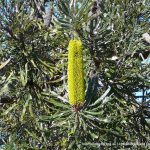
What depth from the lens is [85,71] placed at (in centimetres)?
181

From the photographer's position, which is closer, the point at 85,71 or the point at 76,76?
the point at 76,76

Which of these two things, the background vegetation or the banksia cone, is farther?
the background vegetation

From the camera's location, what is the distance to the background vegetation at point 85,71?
1.74 metres

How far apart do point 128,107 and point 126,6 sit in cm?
46

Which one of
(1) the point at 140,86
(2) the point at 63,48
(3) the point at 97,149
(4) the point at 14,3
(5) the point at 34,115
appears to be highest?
(4) the point at 14,3

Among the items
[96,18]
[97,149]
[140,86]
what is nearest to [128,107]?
[140,86]

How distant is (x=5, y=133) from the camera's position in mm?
2639

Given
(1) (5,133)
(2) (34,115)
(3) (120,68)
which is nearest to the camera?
(3) (120,68)

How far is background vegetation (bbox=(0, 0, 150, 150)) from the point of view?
1.74m

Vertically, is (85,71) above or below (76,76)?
above

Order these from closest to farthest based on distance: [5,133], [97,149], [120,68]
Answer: [97,149]
[120,68]
[5,133]

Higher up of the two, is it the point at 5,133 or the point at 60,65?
the point at 60,65

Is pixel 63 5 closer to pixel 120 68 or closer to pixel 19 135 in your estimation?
pixel 120 68

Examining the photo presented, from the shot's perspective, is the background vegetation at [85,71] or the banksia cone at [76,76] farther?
the background vegetation at [85,71]
